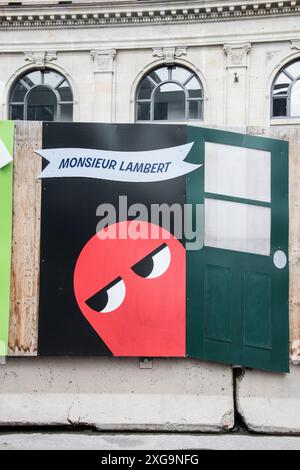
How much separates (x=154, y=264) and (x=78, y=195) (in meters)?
1.09

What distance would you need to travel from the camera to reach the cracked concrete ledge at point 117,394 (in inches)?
226

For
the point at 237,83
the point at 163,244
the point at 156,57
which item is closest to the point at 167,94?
the point at 156,57

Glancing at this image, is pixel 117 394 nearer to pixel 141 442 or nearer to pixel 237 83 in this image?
pixel 141 442

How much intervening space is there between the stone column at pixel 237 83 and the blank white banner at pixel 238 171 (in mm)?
21793

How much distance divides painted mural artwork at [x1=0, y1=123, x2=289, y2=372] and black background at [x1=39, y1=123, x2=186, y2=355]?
11mm

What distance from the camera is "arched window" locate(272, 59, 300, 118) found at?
90.0ft

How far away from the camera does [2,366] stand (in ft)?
19.3

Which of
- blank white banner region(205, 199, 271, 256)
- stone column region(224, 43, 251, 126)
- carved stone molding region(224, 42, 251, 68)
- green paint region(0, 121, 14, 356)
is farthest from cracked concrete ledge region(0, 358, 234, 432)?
carved stone molding region(224, 42, 251, 68)

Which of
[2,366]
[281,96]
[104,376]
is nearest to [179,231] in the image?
[104,376]

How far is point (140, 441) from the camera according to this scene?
541 cm

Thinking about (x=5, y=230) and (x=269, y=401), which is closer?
(x=269, y=401)

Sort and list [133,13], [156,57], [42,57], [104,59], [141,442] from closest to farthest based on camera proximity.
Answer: [141,442], [133,13], [156,57], [104,59], [42,57]

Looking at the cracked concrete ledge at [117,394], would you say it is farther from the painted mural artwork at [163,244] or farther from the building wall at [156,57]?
the building wall at [156,57]

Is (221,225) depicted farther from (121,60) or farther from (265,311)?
(121,60)
